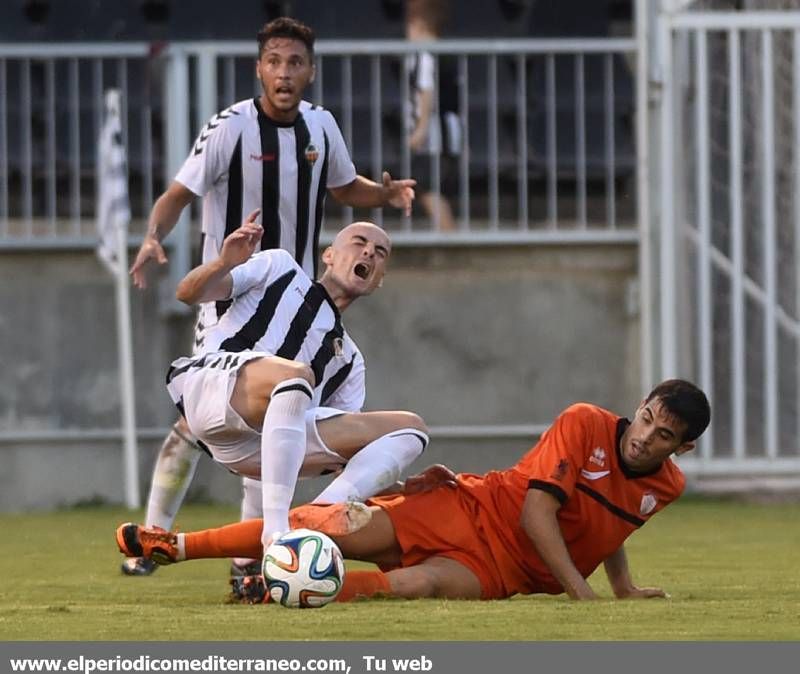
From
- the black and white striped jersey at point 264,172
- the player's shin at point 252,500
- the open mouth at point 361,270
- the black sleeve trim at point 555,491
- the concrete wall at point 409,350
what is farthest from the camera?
the concrete wall at point 409,350

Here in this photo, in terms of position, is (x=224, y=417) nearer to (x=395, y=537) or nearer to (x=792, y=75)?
(x=395, y=537)

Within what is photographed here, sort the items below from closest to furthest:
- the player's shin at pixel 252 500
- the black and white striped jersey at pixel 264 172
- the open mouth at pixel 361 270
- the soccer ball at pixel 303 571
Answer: the soccer ball at pixel 303 571
the open mouth at pixel 361 270
the player's shin at pixel 252 500
the black and white striped jersey at pixel 264 172

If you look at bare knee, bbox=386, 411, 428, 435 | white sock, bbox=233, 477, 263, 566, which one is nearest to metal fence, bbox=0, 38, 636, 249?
white sock, bbox=233, 477, 263, 566

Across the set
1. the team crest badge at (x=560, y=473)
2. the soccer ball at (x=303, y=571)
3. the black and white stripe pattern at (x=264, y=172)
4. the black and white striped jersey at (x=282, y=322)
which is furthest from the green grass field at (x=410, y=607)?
the black and white stripe pattern at (x=264, y=172)

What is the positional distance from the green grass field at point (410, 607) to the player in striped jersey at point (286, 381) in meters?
0.46

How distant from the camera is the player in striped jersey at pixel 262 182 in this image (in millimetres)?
7559

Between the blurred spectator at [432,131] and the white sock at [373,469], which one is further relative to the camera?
the blurred spectator at [432,131]

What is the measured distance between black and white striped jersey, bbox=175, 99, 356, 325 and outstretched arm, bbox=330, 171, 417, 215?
0.16m

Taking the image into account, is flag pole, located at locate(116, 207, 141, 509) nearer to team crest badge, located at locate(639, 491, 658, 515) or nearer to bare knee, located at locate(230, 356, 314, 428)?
bare knee, located at locate(230, 356, 314, 428)

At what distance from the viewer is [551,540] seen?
20.2 feet

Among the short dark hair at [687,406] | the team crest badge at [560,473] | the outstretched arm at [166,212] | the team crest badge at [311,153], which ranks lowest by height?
the team crest badge at [560,473]

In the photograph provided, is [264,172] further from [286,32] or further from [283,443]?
[283,443]

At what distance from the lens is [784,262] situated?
11.3 metres

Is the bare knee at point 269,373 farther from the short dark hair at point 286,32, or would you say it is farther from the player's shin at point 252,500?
the short dark hair at point 286,32
